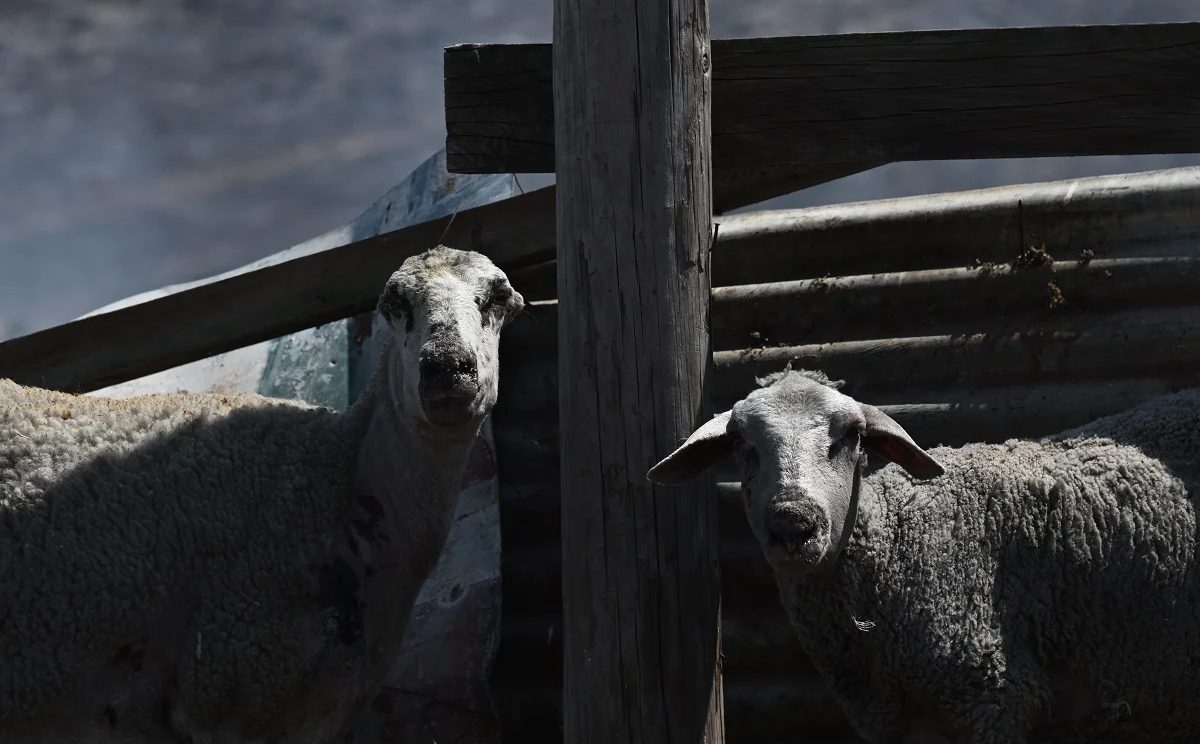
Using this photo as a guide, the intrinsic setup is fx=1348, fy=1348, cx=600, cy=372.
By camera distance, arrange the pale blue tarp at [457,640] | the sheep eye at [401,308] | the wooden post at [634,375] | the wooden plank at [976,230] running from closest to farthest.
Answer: the wooden post at [634,375] → the sheep eye at [401,308] → the pale blue tarp at [457,640] → the wooden plank at [976,230]

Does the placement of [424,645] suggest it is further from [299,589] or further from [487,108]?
[487,108]

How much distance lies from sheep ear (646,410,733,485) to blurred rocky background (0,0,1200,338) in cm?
839

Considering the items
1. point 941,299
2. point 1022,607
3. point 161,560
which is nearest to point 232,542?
point 161,560

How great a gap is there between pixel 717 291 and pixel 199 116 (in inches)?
385

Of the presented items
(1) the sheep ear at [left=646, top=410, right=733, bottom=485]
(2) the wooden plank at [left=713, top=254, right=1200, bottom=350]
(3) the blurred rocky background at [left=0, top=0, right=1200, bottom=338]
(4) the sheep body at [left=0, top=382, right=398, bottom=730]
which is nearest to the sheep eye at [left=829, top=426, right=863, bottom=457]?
(1) the sheep ear at [left=646, top=410, right=733, bottom=485]

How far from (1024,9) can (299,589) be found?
9.50m

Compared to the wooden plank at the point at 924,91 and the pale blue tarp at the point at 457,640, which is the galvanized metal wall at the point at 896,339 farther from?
the wooden plank at the point at 924,91

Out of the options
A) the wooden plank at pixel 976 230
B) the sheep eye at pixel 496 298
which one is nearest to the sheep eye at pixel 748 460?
the sheep eye at pixel 496 298

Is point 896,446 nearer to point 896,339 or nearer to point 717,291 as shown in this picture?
point 896,339

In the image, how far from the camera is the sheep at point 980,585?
4.60 m

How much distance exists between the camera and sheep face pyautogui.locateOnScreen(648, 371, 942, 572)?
4328 millimetres

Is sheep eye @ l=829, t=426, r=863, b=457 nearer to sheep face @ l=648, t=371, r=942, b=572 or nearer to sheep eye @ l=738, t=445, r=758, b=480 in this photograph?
sheep face @ l=648, t=371, r=942, b=572

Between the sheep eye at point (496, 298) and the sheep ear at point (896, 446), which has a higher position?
the sheep eye at point (496, 298)

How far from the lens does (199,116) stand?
14.9m
